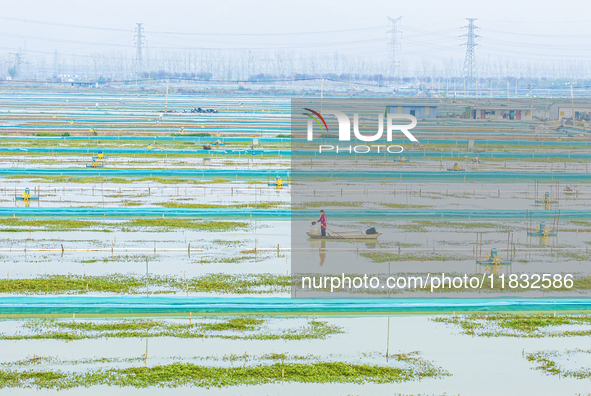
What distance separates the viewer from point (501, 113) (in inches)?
2564

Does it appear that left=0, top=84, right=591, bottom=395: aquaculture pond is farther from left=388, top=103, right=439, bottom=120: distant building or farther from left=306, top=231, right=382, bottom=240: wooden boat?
left=388, top=103, right=439, bottom=120: distant building

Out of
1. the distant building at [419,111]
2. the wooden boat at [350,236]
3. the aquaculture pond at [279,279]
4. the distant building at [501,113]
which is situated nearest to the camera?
the aquaculture pond at [279,279]

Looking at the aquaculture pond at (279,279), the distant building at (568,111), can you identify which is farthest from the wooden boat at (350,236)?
the distant building at (568,111)

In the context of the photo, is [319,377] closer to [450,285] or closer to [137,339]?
[137,339]

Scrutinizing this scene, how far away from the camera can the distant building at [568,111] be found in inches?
2260

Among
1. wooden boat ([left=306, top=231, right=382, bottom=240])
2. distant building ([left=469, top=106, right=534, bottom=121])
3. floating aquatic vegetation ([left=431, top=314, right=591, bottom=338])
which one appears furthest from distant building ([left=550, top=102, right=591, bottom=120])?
floating aquatic vegetation ([left=431, top=314, right=591, bottom=338])

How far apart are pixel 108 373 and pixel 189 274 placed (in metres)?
4.88

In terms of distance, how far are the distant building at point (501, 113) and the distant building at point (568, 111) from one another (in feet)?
6.12

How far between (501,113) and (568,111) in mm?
6779

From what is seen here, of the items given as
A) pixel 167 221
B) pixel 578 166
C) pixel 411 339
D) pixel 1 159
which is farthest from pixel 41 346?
pixel 578 166

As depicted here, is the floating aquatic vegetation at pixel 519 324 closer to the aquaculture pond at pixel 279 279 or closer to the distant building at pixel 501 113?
the aquaculture pond at pixel 279 279

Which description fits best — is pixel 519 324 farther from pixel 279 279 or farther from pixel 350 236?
pixel 350 236

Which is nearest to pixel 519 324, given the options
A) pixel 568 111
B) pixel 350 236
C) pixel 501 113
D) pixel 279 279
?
pixel 279 279

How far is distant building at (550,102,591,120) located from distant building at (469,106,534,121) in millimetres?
1865
